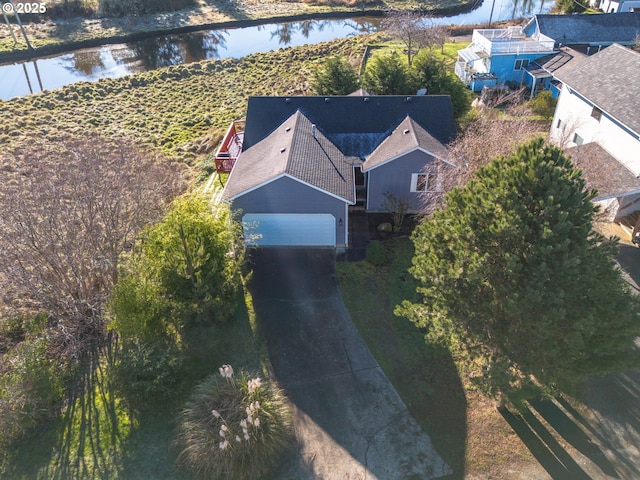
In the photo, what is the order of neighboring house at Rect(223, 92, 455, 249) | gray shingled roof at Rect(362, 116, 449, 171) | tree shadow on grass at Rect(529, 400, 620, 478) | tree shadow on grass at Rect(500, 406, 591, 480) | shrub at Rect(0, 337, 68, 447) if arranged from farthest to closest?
1. gray shingled roof at Rect(362, 116, 449, 171)
2. neighboring house at Rect(223, 92, 455, 249)
3. shrub at Rect(0, 337, 68, 447)
4. tree shadow on grass at Rect(529, 400, 620, 478)
5. tree shadow on grass at Rect(500, 406, 591, 480)

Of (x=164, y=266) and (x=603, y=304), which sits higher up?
(x=603, y=304)

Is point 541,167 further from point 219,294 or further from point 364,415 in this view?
point 219,294

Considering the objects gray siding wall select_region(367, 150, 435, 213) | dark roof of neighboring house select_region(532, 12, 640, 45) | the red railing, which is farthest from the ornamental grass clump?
dark roof of neighboring house select_region(532, 12, 640, 45)

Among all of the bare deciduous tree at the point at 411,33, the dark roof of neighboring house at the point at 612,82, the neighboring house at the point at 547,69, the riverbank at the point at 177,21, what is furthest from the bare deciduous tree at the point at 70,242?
the riverbank at the point at 177,21

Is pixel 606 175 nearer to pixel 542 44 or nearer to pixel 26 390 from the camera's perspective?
pixel 542 44

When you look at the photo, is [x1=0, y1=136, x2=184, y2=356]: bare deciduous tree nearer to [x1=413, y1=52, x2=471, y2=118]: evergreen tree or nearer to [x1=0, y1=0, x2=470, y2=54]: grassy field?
[x1=413, y1=52, x2=471, y2=118]: evergreen tree

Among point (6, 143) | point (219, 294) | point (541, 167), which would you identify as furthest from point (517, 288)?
point (6, 143)

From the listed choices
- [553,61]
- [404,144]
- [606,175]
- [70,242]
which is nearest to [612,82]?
[606,175]
